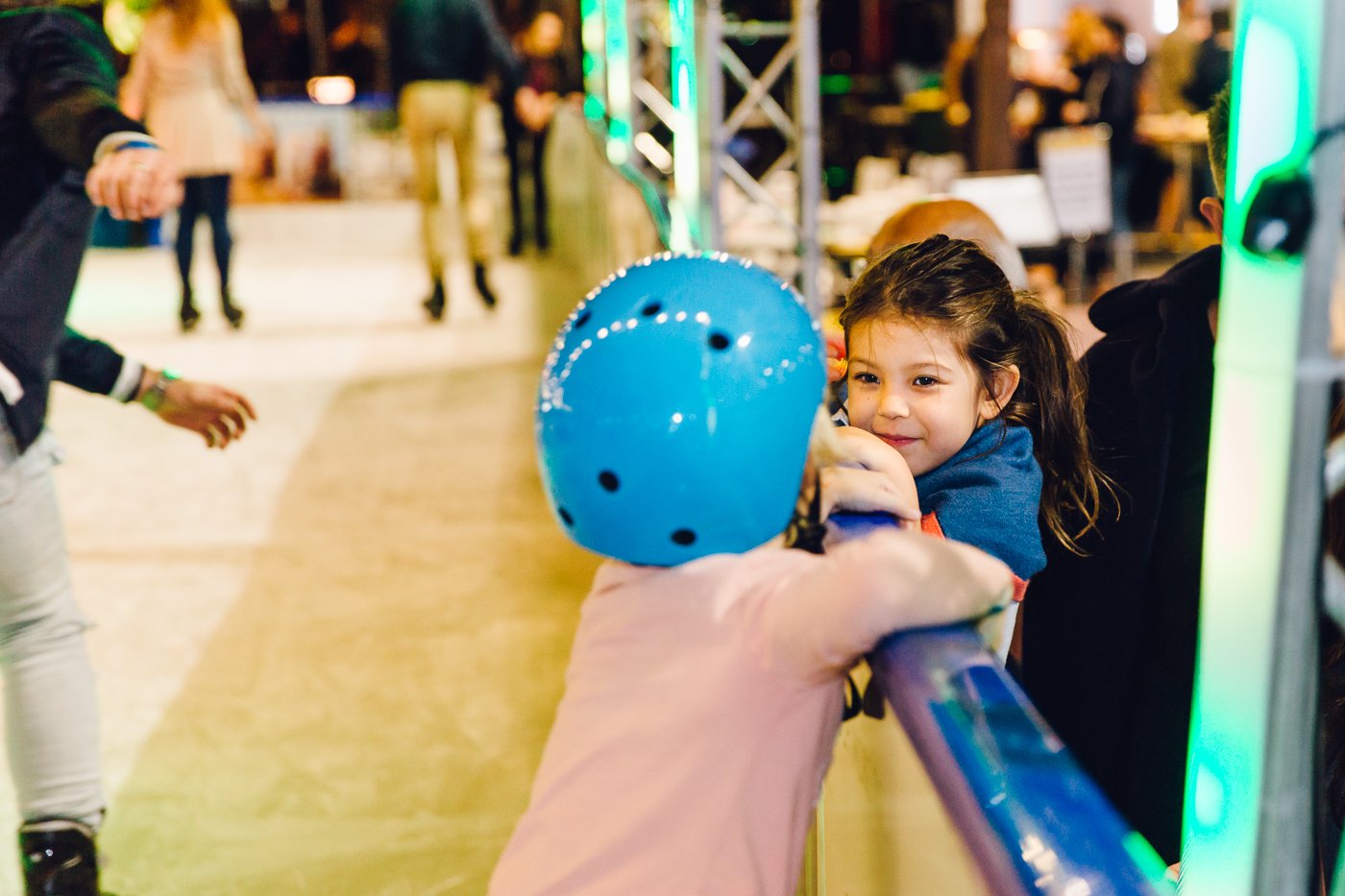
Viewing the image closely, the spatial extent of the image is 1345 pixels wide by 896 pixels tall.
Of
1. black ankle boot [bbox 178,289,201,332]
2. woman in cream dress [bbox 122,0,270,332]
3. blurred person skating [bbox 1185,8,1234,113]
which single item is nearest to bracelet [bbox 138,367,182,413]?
woman in cream dress [bbox 122,0,270,332]

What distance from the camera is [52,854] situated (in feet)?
8.02

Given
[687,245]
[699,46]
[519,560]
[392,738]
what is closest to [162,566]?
[519,560]

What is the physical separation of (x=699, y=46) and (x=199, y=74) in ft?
12.6

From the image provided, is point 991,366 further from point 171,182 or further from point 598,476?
point 171,182

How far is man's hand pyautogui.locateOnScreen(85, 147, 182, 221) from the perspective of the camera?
1.96 meters

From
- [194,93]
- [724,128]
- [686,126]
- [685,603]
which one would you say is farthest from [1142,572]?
[194,93]

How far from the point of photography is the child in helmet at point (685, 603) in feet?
4.08

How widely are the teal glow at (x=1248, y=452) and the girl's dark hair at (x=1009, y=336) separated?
1.00 metres

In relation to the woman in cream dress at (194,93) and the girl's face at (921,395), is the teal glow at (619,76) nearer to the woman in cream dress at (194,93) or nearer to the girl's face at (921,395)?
the woman in cream dress at (194,93)

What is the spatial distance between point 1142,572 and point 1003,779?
94cm

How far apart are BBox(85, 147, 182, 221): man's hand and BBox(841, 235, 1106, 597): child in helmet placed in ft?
3.45

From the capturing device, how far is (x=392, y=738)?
3480 millimetres

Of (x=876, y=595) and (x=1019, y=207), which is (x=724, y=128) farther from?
(x=876, y=595)

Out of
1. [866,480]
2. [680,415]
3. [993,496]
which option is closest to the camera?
[680,415]
